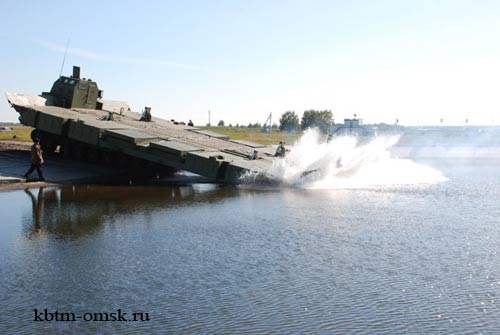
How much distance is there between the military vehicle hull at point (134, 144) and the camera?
63.4 ft

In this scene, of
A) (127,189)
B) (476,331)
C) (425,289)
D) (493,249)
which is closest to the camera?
(476,331)

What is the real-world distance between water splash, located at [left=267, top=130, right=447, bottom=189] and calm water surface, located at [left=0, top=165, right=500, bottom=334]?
450 cm

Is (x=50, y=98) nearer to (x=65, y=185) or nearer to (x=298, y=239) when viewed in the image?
(x=65, y=185)

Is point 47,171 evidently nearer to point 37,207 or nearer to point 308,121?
point 37,207

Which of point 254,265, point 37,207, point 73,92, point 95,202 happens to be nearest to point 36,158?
point 95,202

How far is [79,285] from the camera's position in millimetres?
7984

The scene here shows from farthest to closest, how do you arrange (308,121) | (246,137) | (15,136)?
(308,121)
(246,137)
(15,136)

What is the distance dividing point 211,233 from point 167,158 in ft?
28.0

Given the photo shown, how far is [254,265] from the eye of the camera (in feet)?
29.5

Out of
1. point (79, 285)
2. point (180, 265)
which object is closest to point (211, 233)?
point (180, 265)

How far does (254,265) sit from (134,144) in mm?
11937

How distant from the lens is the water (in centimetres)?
683

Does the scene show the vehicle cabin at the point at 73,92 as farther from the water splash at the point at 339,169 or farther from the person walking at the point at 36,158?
the water splash at the point at 339,169

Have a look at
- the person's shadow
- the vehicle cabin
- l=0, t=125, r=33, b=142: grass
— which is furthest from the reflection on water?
l=0, t=125, r=33, b=142: grass
